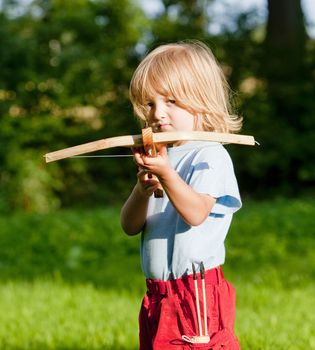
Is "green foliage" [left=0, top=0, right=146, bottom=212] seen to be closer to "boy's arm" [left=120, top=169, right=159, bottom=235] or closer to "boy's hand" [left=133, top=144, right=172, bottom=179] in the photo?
"boy's arm" [left=120, top=169, right=159, bottom=235]

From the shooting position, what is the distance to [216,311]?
2604mm

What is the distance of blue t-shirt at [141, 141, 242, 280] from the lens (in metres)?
2.58

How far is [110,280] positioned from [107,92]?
8521mm

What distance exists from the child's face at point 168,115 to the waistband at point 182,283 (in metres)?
0.51

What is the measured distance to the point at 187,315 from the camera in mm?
2576

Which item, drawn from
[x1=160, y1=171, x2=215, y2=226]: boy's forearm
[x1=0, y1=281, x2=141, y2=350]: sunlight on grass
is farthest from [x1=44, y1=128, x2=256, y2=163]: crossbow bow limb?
[x1=0, y1=281, x2=141, y2=350]: sunlight on grass

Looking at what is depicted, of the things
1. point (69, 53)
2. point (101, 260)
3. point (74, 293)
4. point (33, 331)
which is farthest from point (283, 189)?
point (33, 331)

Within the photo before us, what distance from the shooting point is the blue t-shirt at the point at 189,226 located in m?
2.58

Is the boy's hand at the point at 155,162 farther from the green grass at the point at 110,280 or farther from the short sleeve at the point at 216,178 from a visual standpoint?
the green grass at the point at 110,280

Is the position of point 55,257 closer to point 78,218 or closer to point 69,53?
point 78,218

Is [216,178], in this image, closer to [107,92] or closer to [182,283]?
[182,283]

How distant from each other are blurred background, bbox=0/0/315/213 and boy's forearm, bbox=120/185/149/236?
33.0ft

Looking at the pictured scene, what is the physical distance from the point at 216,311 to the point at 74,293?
142 inches

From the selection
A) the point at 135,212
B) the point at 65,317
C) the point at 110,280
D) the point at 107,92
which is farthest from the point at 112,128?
the point at 135,212
